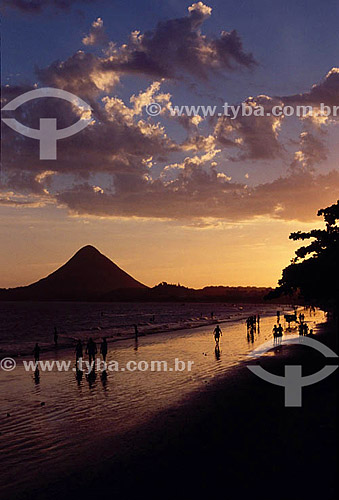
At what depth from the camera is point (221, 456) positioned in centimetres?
1218

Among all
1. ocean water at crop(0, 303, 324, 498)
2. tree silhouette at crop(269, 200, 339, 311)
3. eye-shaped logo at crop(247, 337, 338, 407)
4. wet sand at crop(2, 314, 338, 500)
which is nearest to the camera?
wet sand at crop(2, 314, 338, 500)

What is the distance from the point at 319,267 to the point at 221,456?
21.3 meters

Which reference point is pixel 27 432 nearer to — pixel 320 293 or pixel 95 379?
pixel 95 379

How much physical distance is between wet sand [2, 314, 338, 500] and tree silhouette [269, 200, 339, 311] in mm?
13234

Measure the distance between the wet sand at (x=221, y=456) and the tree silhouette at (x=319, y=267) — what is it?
1323 cm

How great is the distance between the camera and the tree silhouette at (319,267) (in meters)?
30.4

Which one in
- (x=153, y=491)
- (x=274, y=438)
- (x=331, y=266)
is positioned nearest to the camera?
(x=153, y=491)

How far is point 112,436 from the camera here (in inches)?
595

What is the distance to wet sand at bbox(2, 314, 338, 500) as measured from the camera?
1030 cm

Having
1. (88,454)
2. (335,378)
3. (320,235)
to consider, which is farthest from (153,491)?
(320,235)

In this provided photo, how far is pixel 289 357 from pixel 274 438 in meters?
19.1

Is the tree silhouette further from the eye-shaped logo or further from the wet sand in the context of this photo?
the wet sand

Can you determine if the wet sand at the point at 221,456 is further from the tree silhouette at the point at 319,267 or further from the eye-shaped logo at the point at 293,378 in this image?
the tree silhouette at the point at 319,267

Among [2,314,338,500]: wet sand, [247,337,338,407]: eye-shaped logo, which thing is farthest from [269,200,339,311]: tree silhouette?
[2,314,338,500]: wet sand
